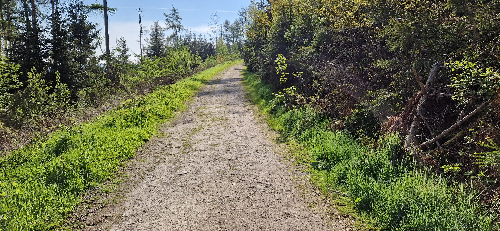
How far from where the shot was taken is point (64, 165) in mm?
5828

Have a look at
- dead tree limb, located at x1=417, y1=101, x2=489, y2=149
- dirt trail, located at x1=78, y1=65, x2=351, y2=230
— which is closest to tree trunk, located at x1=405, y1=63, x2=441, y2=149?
dead tree limb, located at x1=417, y1=101, x2=489, y2=149

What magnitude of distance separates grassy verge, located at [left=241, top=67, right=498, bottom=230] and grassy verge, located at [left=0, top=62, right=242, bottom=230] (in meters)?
4.46

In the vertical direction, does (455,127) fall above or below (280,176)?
above

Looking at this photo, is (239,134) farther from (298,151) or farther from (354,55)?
(354,55)

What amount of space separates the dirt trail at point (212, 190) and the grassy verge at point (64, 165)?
19.9 inches

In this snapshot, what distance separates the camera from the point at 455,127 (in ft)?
17.0

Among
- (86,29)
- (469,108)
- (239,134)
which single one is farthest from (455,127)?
(86,29)

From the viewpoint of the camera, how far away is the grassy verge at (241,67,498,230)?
12.8 feet

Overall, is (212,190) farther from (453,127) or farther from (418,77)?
(418,77)

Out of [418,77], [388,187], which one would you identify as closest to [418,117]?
[418,77]

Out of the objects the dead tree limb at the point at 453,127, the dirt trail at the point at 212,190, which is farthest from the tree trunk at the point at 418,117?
the dirt trail at the point at 212,190

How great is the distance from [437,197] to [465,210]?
1.18 ft

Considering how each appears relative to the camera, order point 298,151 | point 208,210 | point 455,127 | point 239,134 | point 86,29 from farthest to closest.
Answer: point 86,29
point 239,134
point 298,151
point 455,127
point 208,210

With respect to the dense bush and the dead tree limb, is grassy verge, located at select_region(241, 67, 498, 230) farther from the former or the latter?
the dead tree limb
